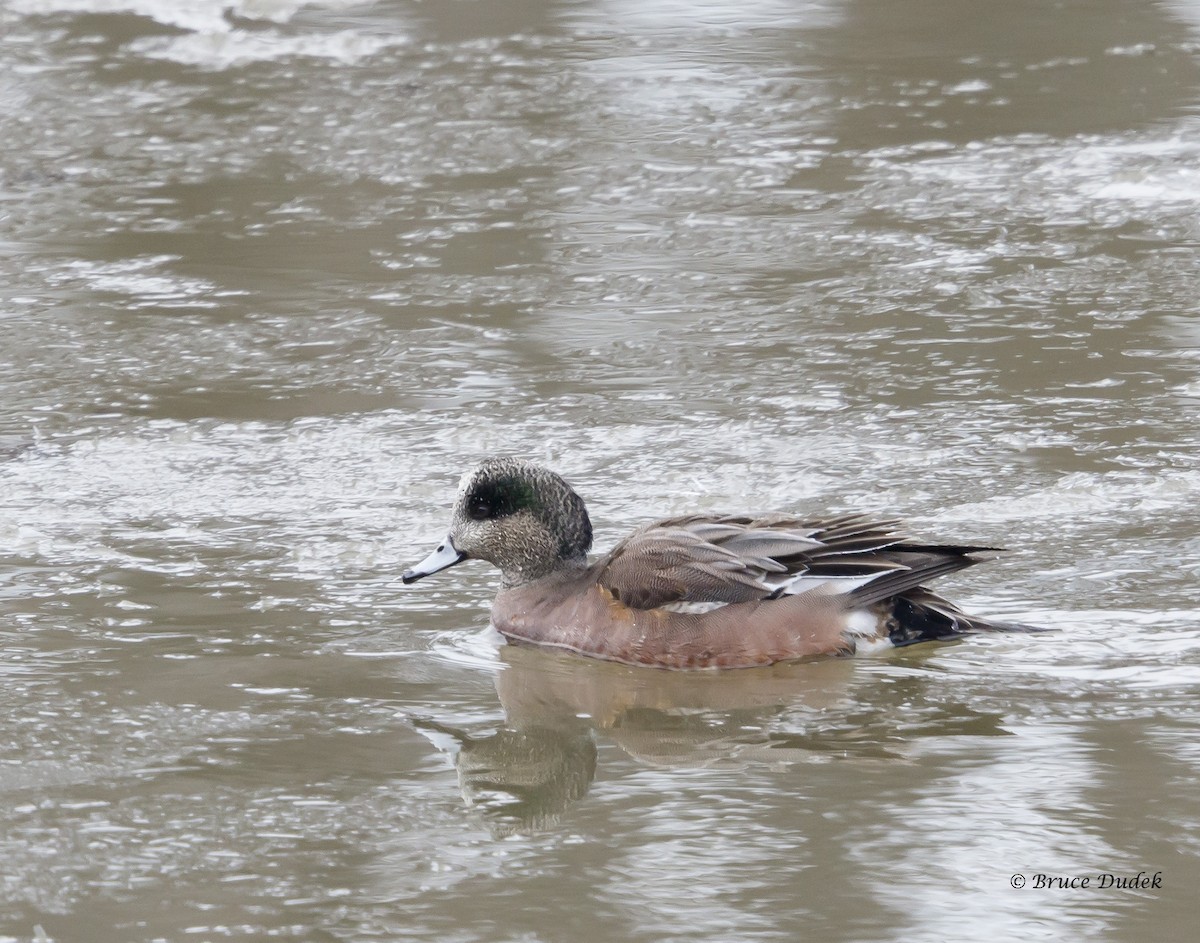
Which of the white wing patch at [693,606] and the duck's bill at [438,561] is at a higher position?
the duck's bill at [438,561]

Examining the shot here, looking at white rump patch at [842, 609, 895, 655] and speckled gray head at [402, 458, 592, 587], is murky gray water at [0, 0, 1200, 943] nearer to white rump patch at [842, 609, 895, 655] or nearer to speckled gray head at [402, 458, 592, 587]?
white rump patch at [842, 609, 895, 655]

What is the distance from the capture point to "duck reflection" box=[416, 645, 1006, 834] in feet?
15.5

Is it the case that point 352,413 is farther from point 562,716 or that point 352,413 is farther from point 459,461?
point 562,716

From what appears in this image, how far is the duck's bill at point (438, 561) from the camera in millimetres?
5848

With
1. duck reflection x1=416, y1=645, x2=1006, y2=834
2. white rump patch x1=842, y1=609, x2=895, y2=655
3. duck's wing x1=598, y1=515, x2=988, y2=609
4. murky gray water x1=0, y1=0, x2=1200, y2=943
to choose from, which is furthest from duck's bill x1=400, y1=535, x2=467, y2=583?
white rump patch x1=842, y1=609, x2=895, y2=655

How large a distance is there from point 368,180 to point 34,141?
2.20 m

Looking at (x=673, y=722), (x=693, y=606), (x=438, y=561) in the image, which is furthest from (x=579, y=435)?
(x=673, y=722)

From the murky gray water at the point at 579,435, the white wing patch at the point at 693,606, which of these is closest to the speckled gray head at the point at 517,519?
the murky gray water at the point at 579,435

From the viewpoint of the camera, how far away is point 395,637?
566cm

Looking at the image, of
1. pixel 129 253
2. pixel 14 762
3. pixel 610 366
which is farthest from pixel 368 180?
pixel 14 762

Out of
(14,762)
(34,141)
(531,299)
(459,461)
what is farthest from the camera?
(34,141)

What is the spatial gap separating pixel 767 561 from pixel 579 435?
1.66m

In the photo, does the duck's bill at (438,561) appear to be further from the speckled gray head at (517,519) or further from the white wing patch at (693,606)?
the white wing patch at (693,606)

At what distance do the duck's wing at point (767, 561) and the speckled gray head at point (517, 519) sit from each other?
0.33m
